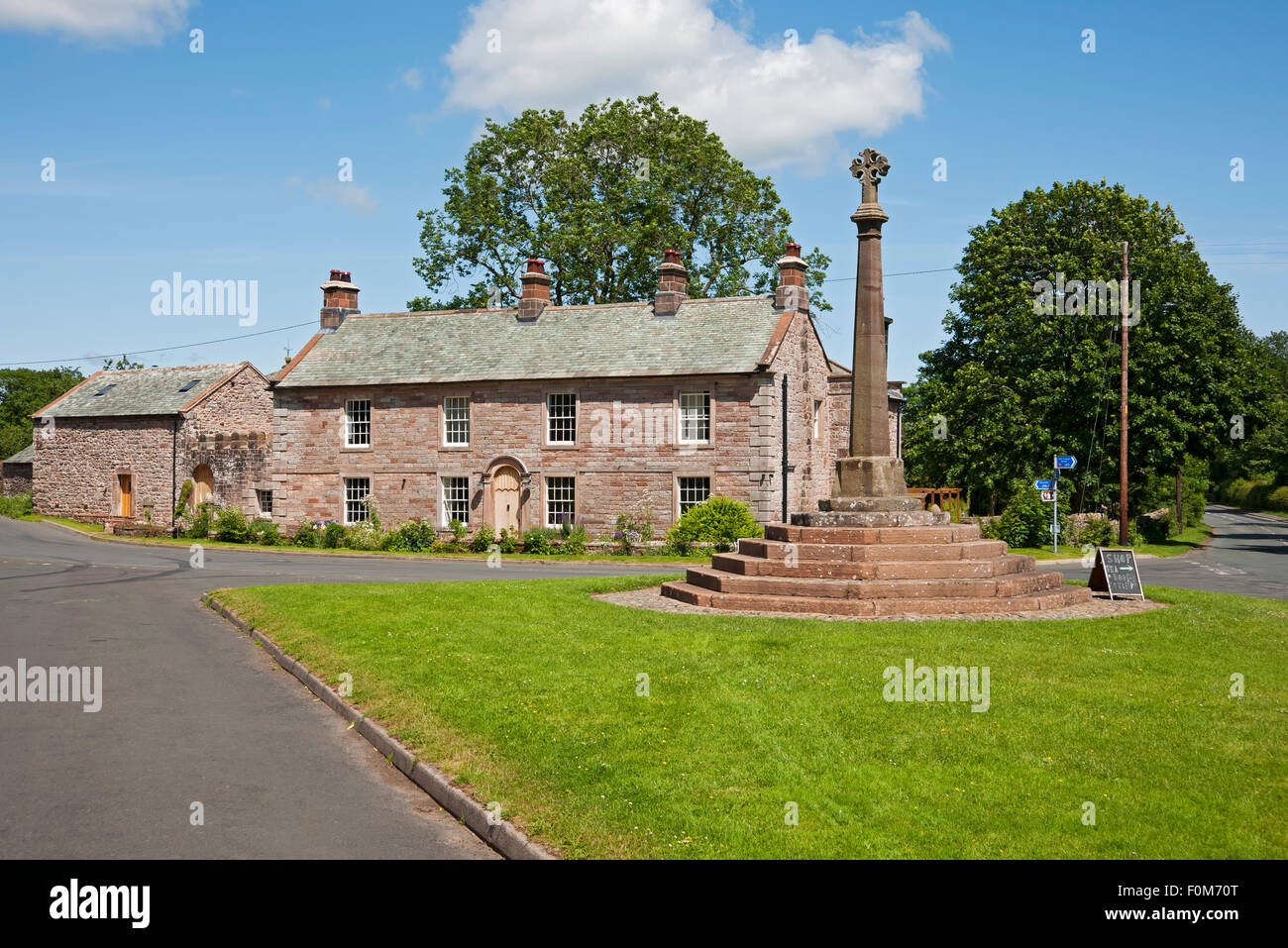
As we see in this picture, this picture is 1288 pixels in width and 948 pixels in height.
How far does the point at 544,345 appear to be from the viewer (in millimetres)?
33969

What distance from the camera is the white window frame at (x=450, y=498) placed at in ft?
109

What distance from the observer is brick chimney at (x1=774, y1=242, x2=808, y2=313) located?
31953mm

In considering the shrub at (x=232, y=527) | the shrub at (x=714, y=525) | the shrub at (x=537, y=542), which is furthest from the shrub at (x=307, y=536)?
the shrub at (x=714, y=525)

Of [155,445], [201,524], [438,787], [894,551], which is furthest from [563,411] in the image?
[438,787]

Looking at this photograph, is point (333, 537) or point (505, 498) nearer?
point (505, 498)

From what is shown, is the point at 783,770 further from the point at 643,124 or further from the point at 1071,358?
the point at 643,124

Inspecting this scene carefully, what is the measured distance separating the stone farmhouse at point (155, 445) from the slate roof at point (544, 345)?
237 inches

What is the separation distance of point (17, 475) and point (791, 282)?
40815mm

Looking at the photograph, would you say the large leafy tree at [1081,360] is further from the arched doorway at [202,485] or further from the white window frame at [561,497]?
the arched doorway at [202,485]

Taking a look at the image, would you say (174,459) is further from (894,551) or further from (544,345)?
(894,551)

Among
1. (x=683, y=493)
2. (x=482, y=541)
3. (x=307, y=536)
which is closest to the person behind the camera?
(x=683, y=493)

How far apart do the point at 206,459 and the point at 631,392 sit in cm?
1996

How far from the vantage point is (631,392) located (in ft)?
103
